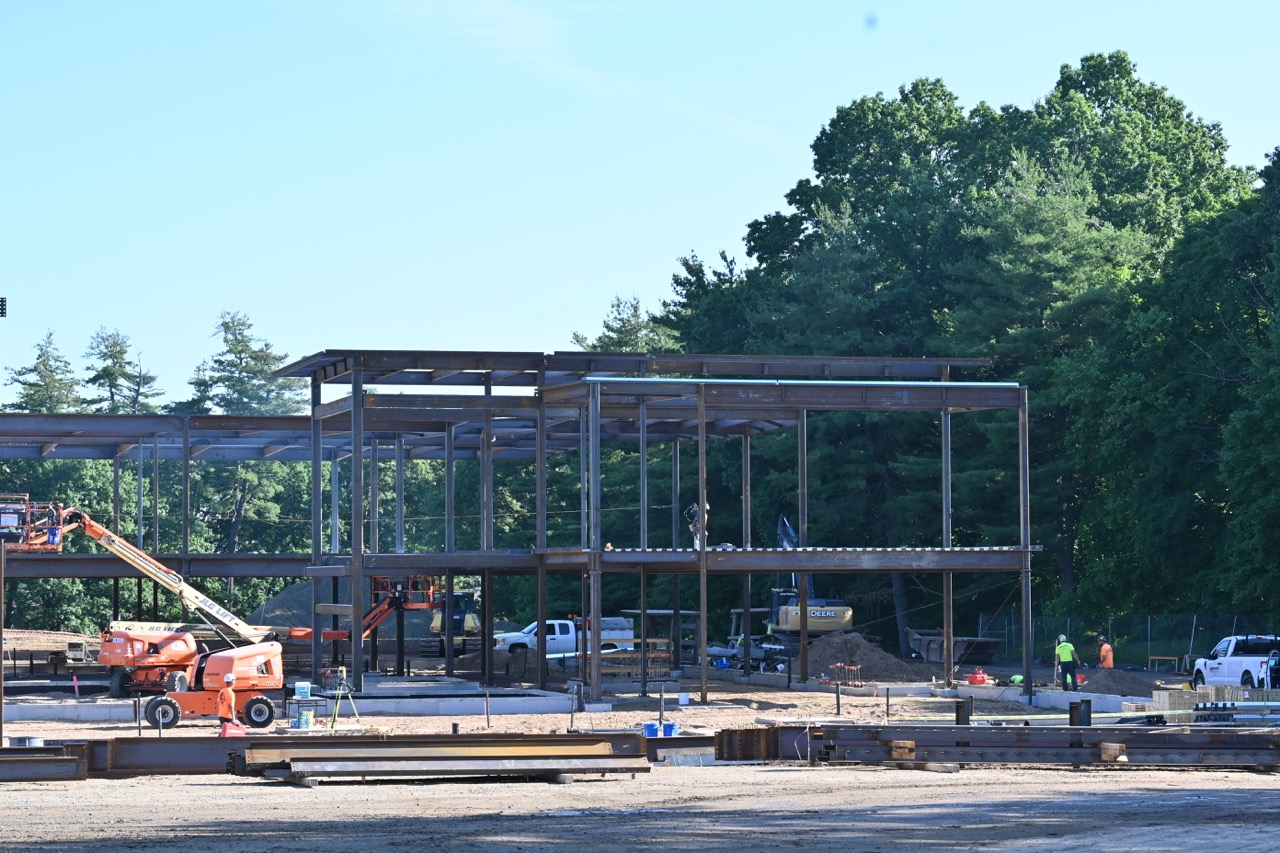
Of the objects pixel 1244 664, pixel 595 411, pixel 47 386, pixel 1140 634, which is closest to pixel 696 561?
pixel 595 411

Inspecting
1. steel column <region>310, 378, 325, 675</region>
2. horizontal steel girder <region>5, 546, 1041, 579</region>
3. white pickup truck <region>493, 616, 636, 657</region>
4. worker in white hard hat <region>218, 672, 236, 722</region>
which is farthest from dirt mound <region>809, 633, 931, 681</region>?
worker in white hard hat <region>218, 672, 236, 722</region>

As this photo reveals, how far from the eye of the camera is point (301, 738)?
24.6 metres

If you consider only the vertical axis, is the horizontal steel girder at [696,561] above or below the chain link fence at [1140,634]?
above

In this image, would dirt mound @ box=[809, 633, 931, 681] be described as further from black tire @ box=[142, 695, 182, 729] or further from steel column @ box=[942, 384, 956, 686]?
black tire @ box=[142, 695, 182, 729]

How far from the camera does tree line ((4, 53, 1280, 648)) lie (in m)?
53.5

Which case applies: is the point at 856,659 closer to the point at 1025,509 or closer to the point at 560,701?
the point at 1025,509

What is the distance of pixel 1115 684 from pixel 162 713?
22.8 metres

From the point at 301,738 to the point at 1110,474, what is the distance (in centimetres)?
3688

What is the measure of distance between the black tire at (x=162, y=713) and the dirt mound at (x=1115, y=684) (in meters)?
20.4

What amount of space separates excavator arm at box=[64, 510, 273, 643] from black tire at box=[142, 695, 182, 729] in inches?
262

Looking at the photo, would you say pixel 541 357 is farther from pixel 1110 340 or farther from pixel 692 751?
pixel 1110 340

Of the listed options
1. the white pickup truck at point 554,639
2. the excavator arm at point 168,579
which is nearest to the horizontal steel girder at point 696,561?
the excavator arm at point 168,579

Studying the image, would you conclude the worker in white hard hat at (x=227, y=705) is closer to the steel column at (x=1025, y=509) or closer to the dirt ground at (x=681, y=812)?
the dirt ground at (x=681, y=812)

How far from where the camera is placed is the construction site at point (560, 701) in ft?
66.7
